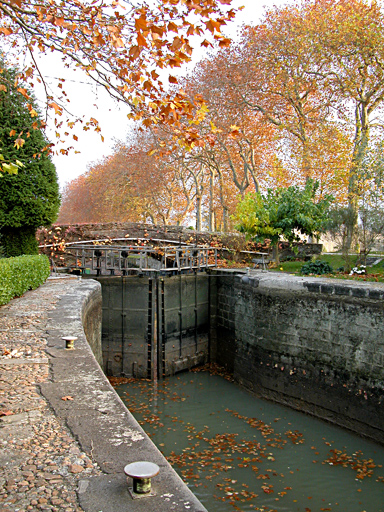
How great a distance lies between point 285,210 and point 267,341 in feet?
20.7

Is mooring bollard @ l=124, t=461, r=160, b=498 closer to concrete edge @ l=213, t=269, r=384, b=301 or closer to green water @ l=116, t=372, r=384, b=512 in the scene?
green water @ l=116, t=372, r=384, b=512

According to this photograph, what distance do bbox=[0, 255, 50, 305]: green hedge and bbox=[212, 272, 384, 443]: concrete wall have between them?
18.1 ft

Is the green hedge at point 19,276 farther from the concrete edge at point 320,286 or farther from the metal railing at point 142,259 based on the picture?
the concrete edge at point 320,286

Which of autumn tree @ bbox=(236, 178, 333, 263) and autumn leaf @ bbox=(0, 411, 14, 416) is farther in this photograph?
autumn tree @ bbox=(236, 178, 333, 263)

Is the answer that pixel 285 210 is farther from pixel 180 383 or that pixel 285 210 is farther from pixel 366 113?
pixel 180 383

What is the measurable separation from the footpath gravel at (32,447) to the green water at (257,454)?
3438mm

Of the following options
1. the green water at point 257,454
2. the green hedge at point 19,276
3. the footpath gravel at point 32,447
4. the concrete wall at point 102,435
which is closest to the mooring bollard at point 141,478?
the concrete wall at point 102,435

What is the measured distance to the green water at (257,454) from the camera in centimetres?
672

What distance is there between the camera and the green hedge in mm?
8797

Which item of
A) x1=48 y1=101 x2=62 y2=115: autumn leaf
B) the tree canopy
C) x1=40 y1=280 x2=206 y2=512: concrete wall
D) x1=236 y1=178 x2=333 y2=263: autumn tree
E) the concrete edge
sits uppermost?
the tree canopy

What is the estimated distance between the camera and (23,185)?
13078mm

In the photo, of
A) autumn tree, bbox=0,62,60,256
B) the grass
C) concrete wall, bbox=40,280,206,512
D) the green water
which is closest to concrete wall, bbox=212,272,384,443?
the green water

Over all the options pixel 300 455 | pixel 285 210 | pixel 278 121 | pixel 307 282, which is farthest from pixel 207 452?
pixel 278 121

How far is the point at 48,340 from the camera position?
612cm
